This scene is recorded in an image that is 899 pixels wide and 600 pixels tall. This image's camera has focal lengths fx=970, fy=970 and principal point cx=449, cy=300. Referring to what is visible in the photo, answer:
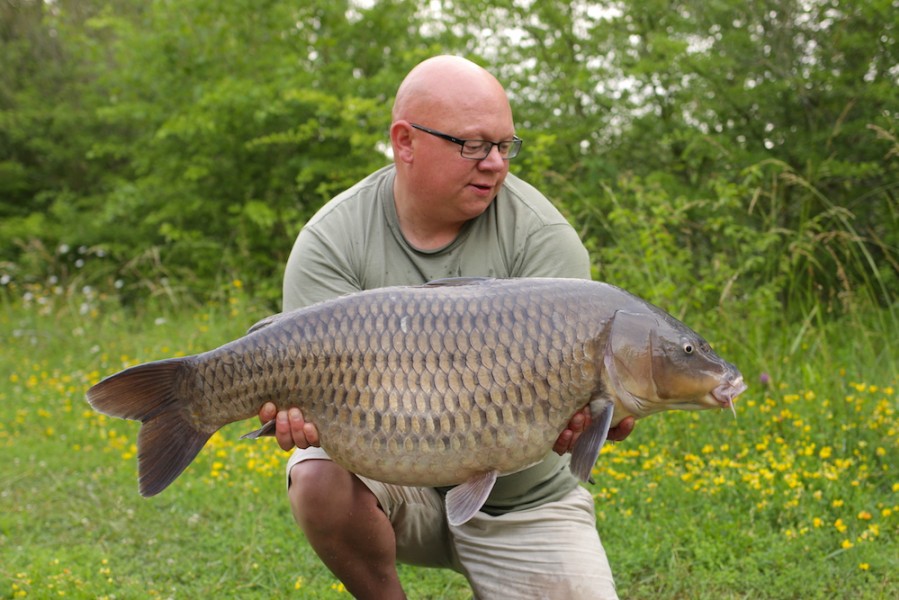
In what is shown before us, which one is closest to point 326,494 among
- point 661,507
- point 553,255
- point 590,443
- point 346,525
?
point 346,525

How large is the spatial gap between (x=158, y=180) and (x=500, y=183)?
18.6 ft

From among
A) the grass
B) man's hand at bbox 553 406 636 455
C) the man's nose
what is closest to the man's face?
the man's nose

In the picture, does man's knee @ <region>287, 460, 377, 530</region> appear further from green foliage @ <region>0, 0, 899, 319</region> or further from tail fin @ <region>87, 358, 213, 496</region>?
green foliage @ <region>0, 0, 899, 319</region>

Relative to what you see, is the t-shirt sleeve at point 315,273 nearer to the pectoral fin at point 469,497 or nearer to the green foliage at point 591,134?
the pectoral fin at point 469,497

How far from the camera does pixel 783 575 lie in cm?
247

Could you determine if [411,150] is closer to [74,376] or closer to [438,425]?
[438,425]

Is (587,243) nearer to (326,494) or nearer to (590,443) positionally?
(326,494)

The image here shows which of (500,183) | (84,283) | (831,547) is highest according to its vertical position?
(500,183)

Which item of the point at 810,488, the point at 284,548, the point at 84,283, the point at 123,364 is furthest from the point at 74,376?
the point at 810,488

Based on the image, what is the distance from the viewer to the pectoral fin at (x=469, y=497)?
182 centimetres

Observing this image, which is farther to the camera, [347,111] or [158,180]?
[158,180]

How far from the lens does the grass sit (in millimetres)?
2570

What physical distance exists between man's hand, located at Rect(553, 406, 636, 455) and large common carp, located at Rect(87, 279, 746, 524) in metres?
0.03

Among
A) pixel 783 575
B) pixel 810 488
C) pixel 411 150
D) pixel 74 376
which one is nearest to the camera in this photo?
pixel 411 150
